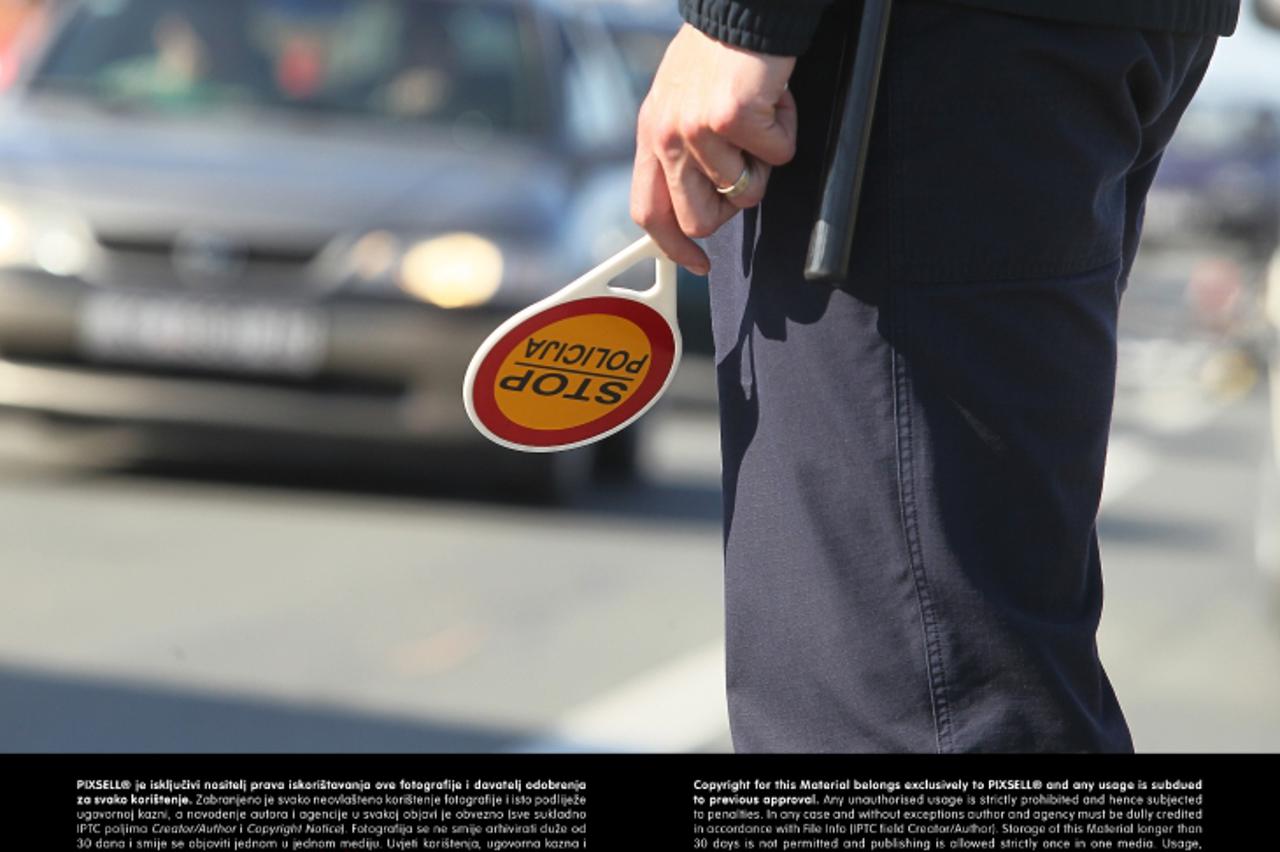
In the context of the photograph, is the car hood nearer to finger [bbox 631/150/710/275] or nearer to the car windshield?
the car windshield

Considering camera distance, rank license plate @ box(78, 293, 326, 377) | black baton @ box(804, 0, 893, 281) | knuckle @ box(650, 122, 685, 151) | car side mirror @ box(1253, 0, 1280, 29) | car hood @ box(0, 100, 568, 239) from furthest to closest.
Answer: car hood @ box(0, 100, 568, 239)
license plate @ box(78, 293, 326, 377)
car side mirror @ box(1253, 0, 1280, 29)
knuckle @ box(650, 122, 685, 151)
black baton @ box(804, 0, 893, 281)

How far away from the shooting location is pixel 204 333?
6660 millimetres

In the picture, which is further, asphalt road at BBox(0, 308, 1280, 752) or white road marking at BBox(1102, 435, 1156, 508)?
white road marking at BBox(1102, 435, 1156, 508)

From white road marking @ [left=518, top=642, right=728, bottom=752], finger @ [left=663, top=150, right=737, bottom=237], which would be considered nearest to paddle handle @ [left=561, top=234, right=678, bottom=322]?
finger @ [left=663, top=150, right=737, bottom=237]

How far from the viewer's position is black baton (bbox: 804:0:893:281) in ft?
6.13

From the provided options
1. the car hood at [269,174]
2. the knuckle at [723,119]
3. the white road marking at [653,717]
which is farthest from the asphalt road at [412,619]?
the knuckle at [723,119]

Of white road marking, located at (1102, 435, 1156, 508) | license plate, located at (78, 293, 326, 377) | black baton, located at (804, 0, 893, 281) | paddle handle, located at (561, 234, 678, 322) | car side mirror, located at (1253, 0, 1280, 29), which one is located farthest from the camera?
white road marking, located at (1102, 435, 1156, 508)

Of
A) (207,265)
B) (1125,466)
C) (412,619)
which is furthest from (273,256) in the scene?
(1125,466)

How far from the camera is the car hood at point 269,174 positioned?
676cm

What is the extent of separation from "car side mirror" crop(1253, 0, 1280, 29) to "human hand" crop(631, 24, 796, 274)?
1.89 meters

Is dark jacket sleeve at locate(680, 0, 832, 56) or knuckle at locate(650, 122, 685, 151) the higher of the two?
dark jacket sleeve at locate(680, 0, 832, 56)

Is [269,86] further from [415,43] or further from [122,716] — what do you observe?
[122,716]

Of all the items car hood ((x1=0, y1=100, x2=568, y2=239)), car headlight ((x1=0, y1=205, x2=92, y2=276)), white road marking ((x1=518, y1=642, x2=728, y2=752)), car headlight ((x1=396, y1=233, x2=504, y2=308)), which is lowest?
white road marking ((x1=518, y1=642, x2=728, y2=752))
